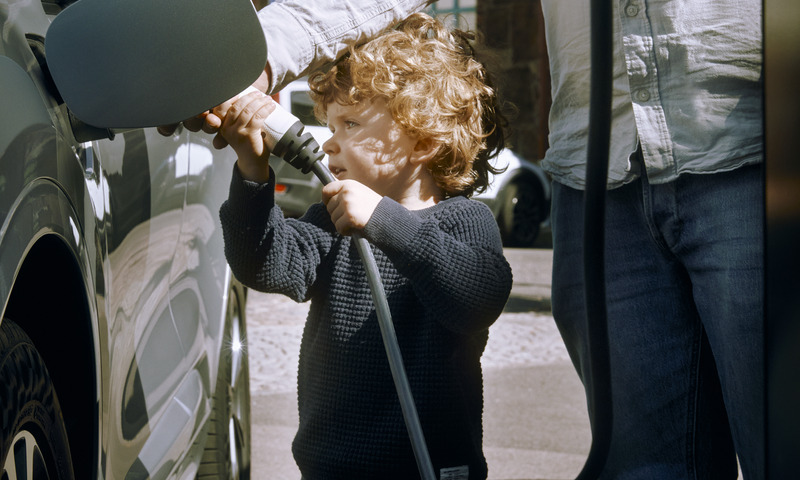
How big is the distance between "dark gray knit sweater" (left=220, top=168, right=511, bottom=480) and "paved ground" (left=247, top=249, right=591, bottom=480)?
78.8 inches

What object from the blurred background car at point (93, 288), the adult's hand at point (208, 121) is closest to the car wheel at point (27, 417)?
→ the blurred background car at point (93, 288)

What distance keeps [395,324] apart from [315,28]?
54 centimetres

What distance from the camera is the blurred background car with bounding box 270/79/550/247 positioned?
11.0 metres

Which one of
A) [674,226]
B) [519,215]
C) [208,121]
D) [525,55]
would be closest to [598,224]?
[674,226]

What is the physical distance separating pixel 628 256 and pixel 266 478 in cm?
243

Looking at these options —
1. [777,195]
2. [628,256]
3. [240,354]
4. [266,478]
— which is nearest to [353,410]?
[628,256]

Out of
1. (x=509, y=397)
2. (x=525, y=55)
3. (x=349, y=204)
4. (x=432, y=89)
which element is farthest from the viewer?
(x=525, y=55)

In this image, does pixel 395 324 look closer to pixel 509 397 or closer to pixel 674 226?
pixel 674 226

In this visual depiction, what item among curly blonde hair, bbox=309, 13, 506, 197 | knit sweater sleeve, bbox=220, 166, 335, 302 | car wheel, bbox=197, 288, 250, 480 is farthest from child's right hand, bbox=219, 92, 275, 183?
car wheel, bbox=197, 288, 250, 480

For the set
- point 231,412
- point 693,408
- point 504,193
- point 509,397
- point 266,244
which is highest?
point 266,244

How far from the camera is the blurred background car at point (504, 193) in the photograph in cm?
1097

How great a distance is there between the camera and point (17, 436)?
4.42ft

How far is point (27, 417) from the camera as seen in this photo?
1.39 metres

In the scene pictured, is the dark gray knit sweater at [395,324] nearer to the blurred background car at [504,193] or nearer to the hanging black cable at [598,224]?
the hanging black cable at [598,224]
